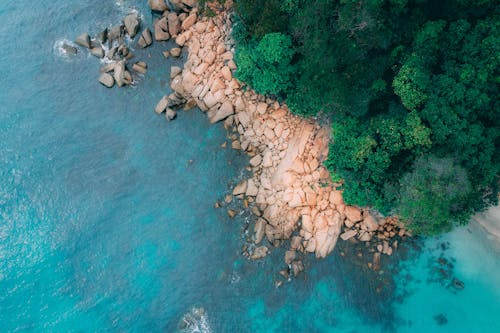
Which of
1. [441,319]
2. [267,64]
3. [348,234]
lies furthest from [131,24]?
[441,319]

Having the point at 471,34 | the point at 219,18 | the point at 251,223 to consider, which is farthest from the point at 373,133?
the point at 219,18

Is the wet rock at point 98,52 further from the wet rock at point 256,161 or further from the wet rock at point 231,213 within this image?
the wet rock at point 231,213

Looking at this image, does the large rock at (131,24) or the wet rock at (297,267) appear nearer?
the wet rock at (297,267)

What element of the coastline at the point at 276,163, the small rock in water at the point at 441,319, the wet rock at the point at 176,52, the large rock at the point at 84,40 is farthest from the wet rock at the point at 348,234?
the large rock at the point at 84,40

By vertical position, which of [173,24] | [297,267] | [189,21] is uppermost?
[189,21]

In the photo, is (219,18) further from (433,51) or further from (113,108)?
(433,51)

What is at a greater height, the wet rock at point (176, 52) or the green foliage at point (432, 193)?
the green foliage at point (432, 193)

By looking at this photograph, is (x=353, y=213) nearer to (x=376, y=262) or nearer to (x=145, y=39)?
(x=376, y=262)
